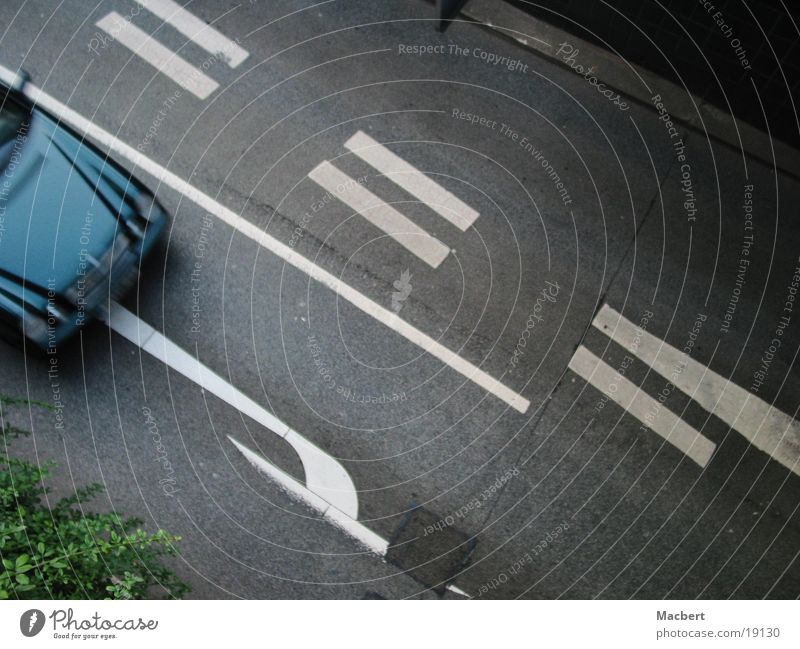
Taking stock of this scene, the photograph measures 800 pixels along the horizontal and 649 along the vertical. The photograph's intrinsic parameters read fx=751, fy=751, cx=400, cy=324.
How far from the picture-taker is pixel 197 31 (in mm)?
6711

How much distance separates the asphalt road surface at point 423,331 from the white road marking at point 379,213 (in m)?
0.02

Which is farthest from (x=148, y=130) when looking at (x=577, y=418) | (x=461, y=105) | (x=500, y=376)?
(x=577, y=418)

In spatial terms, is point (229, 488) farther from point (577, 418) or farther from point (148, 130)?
→ point (148, 130)

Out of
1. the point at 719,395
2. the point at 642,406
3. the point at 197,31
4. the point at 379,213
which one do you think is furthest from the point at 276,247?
the point at 719,395

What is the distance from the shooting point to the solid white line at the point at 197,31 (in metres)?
6.64

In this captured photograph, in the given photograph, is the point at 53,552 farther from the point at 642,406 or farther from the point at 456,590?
the point at 642,406

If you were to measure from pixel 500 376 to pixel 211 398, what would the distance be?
Answer: 228cm

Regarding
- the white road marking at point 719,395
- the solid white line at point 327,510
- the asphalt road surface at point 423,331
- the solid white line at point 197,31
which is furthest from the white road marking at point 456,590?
the solid white line at point 197,31

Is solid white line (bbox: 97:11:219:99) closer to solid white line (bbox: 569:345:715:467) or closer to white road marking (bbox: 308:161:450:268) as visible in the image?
white road marking (bbox: 308:161:450:268)

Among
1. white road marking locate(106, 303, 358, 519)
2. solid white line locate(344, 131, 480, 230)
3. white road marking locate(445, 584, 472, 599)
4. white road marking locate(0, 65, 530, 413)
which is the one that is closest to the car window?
white road marking locate(0, 65, 530, 413)

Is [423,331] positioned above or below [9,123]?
below

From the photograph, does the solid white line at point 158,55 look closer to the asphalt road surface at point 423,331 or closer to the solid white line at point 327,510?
the asphalt road surface at point 423,331

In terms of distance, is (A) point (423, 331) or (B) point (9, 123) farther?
(A) point (423, 331)

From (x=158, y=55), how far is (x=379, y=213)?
2.45 meters
